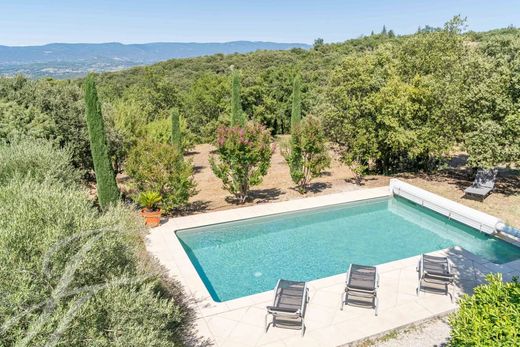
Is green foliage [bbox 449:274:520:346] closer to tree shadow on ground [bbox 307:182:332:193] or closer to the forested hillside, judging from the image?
the forested hillside

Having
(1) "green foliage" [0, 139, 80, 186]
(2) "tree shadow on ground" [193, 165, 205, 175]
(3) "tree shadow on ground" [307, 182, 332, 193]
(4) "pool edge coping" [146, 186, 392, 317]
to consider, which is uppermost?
(1) "green foliage" [0, 139, 80, 186]

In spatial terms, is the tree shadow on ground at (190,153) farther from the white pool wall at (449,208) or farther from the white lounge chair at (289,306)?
the white lounge chair at (289,306)

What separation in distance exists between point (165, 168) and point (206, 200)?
406 centimetres

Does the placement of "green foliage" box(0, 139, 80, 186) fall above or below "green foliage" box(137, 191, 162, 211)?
above

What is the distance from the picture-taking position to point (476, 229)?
1415 cm

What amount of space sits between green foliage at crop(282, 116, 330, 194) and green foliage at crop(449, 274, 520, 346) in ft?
36.4

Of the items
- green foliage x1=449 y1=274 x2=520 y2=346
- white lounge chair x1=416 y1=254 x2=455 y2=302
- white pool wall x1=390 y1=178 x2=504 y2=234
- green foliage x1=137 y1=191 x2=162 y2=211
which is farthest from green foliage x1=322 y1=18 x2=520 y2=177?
green foliage x1=449 y1=274 x2=520 y2=346

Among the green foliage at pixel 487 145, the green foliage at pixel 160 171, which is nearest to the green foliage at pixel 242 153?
the green foliage at pixel 160 171

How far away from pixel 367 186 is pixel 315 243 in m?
6.94

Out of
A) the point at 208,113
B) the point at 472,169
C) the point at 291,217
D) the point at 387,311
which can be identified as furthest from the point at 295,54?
the point at 387,311

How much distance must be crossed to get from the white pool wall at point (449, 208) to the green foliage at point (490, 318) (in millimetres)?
8751

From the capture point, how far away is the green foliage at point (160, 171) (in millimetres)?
14430

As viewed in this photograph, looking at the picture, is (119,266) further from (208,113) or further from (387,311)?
(208,113)

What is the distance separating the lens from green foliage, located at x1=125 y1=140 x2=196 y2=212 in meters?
14.4
